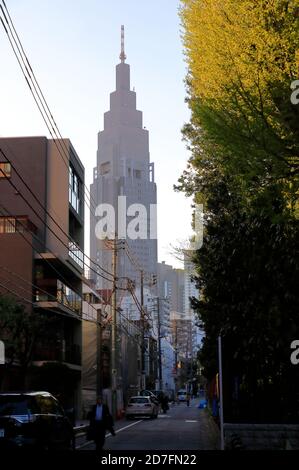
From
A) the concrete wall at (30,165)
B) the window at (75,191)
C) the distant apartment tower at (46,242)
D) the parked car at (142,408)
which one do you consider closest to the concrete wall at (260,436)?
the distant apartment tower at (46,242)

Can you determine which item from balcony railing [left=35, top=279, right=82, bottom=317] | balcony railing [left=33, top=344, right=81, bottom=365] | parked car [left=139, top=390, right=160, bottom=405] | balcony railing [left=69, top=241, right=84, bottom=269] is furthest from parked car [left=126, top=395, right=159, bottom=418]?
balcony railing [left=69, top=241, right=84, bottom=269]

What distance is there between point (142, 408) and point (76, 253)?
34.8 ft

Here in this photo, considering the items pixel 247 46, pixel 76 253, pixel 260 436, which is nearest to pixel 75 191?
pixel 76 253

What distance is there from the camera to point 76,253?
4469 centimetres

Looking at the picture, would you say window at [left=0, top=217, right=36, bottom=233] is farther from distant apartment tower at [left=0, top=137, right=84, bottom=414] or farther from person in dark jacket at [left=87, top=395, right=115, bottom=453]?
person in dark jacket at [left=87, top=395, right=115, bottom=453]

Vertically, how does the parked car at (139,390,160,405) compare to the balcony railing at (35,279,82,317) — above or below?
below

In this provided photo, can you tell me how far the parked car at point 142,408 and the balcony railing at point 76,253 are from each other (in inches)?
372

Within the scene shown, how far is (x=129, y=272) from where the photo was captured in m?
84.0

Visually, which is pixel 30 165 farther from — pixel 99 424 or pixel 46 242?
pixel 99 424

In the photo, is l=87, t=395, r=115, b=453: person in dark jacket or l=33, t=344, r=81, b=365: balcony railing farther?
l=33, t=344, r=81, b=365: balcony railing

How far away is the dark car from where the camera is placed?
43.9 ft

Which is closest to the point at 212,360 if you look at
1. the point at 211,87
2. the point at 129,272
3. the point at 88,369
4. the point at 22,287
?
→ the point at 22,287

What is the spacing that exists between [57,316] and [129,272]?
42273 mm

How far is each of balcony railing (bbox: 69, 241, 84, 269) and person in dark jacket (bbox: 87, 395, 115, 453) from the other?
25.4 meters
